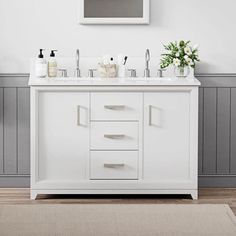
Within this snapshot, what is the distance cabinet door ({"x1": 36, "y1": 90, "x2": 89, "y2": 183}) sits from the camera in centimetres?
465

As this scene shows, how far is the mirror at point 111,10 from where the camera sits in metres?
4.97

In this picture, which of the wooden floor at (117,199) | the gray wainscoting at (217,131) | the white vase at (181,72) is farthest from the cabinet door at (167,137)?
the gray wainscoting at (217,131)

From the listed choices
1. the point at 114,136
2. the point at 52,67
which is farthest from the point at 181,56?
the point at 52,67

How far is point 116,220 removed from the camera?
4141 millimetres

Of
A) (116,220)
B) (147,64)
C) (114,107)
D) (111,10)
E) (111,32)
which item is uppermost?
(111,10)

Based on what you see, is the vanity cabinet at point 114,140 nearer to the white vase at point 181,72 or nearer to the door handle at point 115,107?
the door handle at point 115,107

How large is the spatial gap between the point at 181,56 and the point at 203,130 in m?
0.52

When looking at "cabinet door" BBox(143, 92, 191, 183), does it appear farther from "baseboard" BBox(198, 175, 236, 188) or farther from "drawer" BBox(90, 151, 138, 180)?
"baseboard" BBox(198, 175, 236, 188)

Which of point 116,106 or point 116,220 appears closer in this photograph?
point 116,220

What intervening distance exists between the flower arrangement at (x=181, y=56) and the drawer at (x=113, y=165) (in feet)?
2.03

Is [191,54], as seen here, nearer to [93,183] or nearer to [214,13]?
[214,13]

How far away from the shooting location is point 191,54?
4875 millimetres

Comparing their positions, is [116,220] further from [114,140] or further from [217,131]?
[217,131]

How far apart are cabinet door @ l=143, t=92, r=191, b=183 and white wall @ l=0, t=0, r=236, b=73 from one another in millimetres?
482
